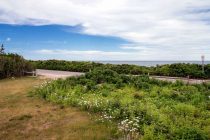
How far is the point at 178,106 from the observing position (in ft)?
56.4

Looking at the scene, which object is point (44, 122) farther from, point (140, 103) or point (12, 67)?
point (12, 67)

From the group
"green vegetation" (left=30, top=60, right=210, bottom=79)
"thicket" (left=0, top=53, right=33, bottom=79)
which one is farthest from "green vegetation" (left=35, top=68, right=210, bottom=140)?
"thicket" (left=0, top=53, right=33, bottom=79)

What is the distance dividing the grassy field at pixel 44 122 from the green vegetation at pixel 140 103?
32.1 inches

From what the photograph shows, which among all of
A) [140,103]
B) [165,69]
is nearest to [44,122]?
[140,103]

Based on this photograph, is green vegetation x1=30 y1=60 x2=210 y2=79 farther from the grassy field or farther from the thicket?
the grassy field

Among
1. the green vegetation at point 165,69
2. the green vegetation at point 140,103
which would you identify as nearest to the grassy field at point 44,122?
the green vegetation at point 140,103

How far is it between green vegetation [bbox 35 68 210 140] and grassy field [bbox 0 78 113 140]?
816 millimetres

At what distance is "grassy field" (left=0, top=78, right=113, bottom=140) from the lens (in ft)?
48.6

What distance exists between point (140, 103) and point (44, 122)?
5.46 metres

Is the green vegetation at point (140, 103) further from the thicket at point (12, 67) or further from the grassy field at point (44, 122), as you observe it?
the thicket at point (12, 67)

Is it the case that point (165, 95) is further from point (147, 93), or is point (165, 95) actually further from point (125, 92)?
point (125, 92)

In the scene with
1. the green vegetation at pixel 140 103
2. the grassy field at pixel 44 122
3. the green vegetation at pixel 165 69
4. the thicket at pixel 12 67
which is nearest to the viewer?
the green vegetation at pixel 140 103

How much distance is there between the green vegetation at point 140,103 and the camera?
44.8 feet

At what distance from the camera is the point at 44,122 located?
17.2 m
